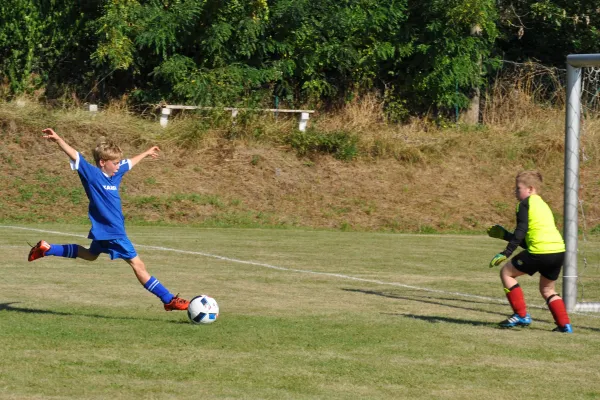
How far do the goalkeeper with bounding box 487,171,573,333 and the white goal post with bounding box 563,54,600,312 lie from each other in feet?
3.98

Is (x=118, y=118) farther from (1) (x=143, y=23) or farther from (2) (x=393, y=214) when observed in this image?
(2) (x=393, y=214)

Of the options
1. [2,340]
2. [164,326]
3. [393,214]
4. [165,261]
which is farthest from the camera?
[393,214]

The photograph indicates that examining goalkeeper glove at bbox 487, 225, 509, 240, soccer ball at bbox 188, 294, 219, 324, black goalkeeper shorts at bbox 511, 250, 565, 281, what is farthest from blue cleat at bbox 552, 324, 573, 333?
soccer ball at bbox 188, 294, 219, 324

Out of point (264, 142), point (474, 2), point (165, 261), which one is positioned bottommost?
point (165, 261)

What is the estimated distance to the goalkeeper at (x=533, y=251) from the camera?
8906 millimetres

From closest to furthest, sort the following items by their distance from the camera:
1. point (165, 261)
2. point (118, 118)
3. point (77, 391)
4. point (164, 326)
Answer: point (77, 391) → point (164, 326) → point (165, 261) → point (118, 118)

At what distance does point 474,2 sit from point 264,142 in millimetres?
8063

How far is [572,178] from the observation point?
10203 millimetres

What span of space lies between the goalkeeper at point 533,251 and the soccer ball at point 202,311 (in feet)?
8.17

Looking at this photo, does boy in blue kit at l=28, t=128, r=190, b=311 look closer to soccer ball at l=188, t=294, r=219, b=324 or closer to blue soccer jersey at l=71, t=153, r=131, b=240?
blue soccer jersey at l=71, t=153, r=131, b=240

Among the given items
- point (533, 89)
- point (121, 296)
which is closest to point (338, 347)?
point (121, 296)

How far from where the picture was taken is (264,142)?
93.1 ft

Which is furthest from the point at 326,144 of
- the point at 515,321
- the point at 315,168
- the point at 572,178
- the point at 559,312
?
the point at 559,312

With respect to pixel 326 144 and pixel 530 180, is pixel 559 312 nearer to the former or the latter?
pixel 530 180
